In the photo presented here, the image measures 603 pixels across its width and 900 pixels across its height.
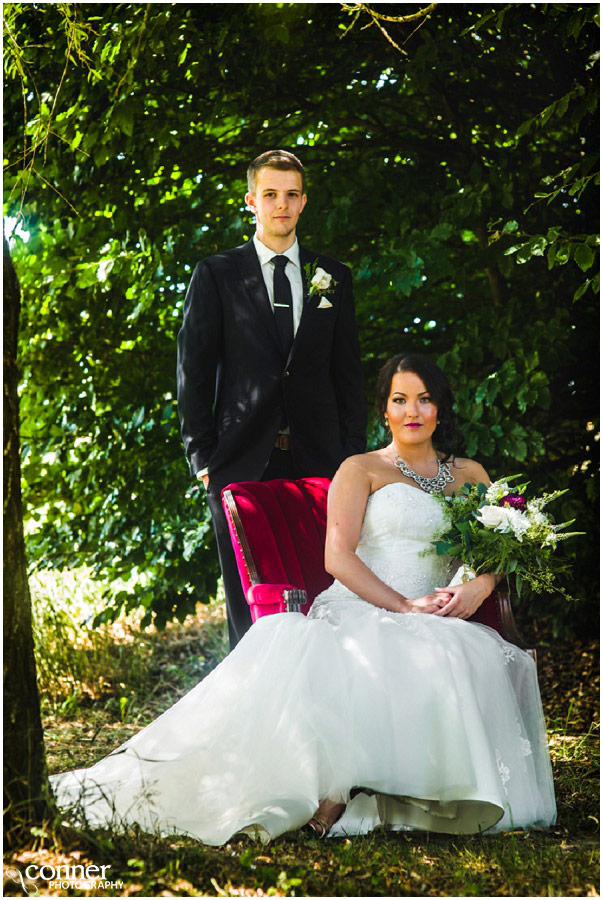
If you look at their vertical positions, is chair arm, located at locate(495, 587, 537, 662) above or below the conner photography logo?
above

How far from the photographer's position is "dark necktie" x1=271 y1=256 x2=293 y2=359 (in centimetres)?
396

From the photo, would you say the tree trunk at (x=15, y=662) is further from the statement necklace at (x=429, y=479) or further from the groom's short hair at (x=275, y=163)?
the statement necklace at (x=429, y=479)

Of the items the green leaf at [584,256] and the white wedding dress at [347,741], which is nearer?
the white wedding dress at [347,741]

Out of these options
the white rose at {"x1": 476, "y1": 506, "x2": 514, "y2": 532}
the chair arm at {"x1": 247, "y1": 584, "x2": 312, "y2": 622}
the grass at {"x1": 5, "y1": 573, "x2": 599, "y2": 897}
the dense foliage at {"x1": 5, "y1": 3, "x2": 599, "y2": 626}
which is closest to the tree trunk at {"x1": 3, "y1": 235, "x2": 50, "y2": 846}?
the grass at {"x1": 5, "y1": 573, "x2": 599, "y2": 897}

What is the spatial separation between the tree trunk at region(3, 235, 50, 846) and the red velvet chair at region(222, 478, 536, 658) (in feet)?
2.87

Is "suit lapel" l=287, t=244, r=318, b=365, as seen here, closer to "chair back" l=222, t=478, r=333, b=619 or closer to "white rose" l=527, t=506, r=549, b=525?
"chair back" l=222, t=478, r=333, b=619

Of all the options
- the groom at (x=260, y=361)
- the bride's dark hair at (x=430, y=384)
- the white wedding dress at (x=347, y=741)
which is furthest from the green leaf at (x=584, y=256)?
the white wedding dress at (x=347, y=741)

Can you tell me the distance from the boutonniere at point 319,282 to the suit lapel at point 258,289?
0.19 metres

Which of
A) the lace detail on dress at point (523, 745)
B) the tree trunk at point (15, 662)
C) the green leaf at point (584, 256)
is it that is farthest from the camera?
the green leaf at point (584, 256)

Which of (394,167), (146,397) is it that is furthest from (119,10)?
(146,397)

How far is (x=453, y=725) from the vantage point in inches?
115

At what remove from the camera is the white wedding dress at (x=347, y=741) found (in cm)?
288

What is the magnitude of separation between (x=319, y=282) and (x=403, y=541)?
113 cm

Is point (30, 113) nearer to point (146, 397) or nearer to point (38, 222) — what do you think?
point (38, 222)
